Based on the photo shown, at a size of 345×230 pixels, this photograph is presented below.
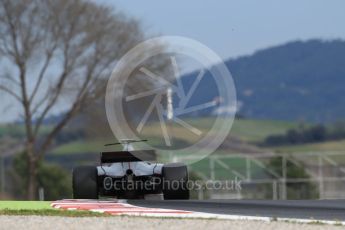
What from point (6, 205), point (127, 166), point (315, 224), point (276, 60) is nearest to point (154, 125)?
point (127, 166)

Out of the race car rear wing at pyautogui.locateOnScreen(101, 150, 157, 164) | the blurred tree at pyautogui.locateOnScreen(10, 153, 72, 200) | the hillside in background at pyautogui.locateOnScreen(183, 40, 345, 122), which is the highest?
the hillside in background at pyautogui.locateOnScreen(183, 40, 345, 122)

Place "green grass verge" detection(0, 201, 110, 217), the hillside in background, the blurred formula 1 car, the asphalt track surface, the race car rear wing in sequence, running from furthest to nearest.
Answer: the hillside in background → the blurred formula 1 car → the race car rear wing → the asphalt track surface → "green grass verge" detection(0, 201, 110, 217)

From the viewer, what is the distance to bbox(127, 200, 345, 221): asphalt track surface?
56.5 ft

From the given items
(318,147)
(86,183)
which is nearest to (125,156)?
(86,183)

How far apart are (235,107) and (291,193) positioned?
3221cm

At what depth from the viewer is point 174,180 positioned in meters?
21.1

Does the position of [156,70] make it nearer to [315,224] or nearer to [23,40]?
[23,40]

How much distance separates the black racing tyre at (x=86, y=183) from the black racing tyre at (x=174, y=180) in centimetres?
128

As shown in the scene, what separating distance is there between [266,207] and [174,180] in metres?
2.87

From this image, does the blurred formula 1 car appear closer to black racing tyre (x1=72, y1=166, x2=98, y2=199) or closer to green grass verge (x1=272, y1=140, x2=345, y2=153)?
black racing tyre (x1=72, y1=166, x2=98, y2=199)

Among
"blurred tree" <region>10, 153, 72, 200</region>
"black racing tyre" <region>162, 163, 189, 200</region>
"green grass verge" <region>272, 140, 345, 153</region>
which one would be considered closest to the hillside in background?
"green grass verge" <region>272, 140, 345, 153</region>

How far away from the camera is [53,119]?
56.8 m

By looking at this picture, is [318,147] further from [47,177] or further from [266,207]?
[266,207]

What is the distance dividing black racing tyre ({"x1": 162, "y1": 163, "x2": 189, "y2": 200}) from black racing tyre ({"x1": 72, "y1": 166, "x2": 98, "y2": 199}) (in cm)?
128
